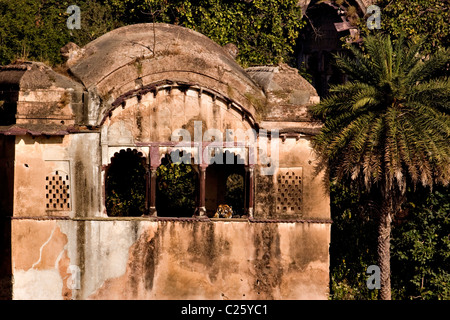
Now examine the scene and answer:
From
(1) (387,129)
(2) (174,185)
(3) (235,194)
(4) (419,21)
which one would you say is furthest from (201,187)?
(4) (419,21)

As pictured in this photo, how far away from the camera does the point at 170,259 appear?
66.6 ft

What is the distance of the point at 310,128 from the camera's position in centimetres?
2091

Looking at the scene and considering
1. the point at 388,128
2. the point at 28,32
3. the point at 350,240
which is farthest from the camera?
the point at 28,32

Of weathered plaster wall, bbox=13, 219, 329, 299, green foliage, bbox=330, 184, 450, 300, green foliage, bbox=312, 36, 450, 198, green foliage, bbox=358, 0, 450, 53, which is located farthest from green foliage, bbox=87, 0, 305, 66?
weathered plaster wall, bbox=13, 219, 329, 299

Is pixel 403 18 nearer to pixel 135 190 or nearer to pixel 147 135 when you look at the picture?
pixel 135 190

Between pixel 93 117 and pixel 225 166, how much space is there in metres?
5.33

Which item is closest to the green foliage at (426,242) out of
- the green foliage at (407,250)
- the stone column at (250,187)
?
the green foliage at (407,250)

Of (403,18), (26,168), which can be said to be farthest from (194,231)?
(403,18)

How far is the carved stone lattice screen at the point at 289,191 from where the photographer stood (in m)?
20.8

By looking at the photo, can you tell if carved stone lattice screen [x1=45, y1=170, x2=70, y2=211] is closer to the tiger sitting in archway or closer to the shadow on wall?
the shadow on wall

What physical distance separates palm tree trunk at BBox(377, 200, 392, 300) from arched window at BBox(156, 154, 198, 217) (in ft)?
22.0

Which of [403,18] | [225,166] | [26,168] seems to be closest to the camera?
[26,168]

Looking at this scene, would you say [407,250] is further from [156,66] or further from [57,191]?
[57,191]

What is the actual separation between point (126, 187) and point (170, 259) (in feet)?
22.5
